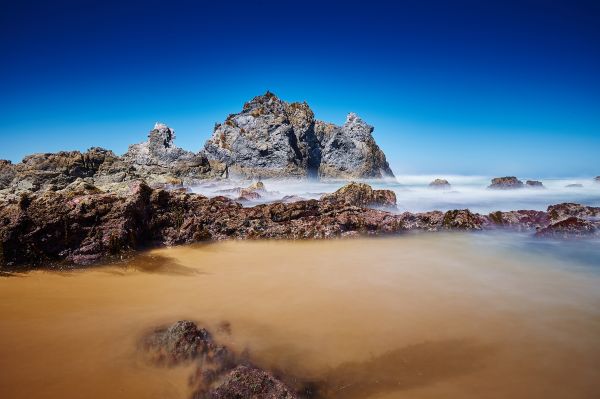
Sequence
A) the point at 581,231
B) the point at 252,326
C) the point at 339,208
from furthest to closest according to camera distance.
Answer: the point at 339,208, the point at 581,231, the point at 252,326

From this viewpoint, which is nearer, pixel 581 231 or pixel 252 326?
pixel 252 326

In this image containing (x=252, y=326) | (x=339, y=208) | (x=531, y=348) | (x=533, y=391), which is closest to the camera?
(x=533, y=391)

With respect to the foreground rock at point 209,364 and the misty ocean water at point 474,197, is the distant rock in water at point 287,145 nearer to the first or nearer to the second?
the misty ocean water at point 474,197

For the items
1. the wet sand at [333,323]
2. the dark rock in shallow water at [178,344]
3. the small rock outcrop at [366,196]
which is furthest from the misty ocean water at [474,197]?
the dark rock in shallow water at [178,344]

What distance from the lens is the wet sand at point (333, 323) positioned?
7.45 ft

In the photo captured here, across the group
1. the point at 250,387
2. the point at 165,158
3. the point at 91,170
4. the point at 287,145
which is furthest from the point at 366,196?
the point at 287,145

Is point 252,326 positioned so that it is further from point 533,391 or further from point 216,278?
point 533,391

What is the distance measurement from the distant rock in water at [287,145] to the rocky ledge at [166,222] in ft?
102

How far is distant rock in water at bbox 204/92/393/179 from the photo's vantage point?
38.8m

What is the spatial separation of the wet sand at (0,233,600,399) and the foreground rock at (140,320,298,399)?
109mm

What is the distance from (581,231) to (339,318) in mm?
6539

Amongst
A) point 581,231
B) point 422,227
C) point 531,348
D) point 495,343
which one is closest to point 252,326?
point 495,343

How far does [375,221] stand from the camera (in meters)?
7.22

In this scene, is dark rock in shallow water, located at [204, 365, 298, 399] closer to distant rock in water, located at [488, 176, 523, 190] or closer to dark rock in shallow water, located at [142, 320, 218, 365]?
dark rock in shallow water, located at [142, 320, 218, 365]
